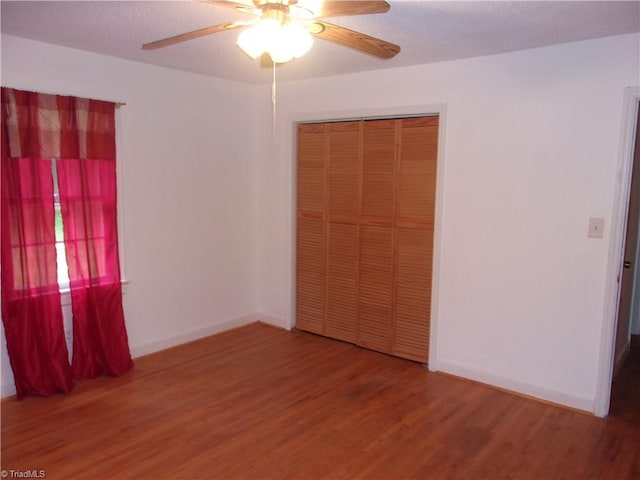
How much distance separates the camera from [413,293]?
153 inches

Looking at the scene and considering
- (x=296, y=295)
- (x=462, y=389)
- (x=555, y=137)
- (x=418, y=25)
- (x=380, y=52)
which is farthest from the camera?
(x=296, y=295)

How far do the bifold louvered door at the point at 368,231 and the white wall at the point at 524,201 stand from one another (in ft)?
0.56

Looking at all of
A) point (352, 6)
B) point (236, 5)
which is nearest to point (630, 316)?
point (352, 6)

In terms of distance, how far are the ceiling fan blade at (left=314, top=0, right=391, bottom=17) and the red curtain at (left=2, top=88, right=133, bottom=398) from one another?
212cm

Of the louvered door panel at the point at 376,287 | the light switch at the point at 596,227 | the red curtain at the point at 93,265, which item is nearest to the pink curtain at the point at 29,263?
the red curtain at the point at 93,265

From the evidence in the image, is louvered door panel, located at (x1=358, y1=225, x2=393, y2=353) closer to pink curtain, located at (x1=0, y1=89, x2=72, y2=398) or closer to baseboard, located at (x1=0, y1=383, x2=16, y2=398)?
pink curtain, located at (x1=0, y1=89, x2=72, y2=398)

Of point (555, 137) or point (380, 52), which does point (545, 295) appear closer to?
point (555, 137)

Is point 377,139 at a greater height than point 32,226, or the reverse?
point 377,139

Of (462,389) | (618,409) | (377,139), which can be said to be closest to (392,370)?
(462,389)

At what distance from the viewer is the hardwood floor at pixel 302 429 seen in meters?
2.51

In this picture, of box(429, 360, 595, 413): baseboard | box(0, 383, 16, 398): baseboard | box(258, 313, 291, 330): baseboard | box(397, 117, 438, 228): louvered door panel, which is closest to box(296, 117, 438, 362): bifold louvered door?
box(397, 117, 438, 228): louvered door panel

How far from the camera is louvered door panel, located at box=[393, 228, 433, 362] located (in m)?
3.80

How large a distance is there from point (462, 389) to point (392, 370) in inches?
21.7

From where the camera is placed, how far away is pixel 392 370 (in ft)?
12.3
